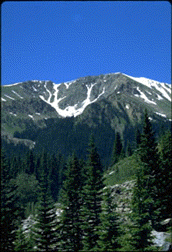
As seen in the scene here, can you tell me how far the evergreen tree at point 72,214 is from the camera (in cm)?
3526

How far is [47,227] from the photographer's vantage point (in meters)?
33.7

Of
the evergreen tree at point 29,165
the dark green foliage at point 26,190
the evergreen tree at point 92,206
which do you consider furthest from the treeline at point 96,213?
the evergreen tree at point 29,165

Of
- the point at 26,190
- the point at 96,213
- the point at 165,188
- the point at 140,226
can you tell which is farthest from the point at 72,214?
the point at 26,190

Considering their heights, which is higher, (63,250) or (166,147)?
(166,147)

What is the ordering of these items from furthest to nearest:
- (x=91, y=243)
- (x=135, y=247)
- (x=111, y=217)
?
(x=91, y=243)
(x=111, y=217)
(x=135, y=247)

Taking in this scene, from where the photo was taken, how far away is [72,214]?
1499 inches

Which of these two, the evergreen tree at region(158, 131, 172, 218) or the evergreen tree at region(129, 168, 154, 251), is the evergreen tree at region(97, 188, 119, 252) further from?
the evergreen tree at region(158, 131, 172, 218)

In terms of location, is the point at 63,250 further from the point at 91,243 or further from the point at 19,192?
the point at 19,192

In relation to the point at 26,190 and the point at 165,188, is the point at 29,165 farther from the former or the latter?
the point at 165,188

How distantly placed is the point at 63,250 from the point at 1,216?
29.3ft

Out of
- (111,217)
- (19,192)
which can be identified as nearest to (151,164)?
(111,217)

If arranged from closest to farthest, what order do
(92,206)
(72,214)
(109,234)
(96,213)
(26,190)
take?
(109,234), (96,213), (92,206), (72,214), (26,190)

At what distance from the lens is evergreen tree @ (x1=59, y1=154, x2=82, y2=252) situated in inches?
1388

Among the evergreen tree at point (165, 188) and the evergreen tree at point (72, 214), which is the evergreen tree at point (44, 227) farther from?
the evergreen tree at point (165, 188)
